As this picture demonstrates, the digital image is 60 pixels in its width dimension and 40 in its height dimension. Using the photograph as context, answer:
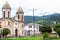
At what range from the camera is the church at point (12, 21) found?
6606cm

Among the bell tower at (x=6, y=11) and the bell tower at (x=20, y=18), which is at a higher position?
the bell tower at (x=6, y=11)

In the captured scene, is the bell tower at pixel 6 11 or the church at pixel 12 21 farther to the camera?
the church at pixel 12 21

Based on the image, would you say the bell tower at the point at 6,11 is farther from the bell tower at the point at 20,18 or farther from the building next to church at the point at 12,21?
the bell tower at the point at 20,18

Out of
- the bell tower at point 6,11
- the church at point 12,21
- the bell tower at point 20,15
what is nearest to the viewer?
the bell tower at point 6,11

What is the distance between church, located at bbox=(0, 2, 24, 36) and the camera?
2601 inches

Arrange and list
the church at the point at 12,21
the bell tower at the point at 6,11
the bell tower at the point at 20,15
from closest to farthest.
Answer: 1. the bell tower at the point at 6,11
2. the church at the point at 12,21
3. the bell tower at the point at 20,15

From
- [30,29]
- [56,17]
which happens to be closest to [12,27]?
[30,29]

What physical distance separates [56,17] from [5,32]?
2074 inches

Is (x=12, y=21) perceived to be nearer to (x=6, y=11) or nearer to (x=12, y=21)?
(x=12, y=21)

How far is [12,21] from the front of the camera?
69.0 metres

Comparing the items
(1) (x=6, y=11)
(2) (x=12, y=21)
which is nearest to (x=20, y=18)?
(2) (x=12, y=21)

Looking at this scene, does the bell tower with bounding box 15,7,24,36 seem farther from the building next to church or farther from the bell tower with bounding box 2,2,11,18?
the bell tower with bounding box 2,2,11,18

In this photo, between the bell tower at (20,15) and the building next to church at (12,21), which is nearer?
the building next to church at (12,21)

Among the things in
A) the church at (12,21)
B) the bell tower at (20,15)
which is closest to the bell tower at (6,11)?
the church at (12,21)
